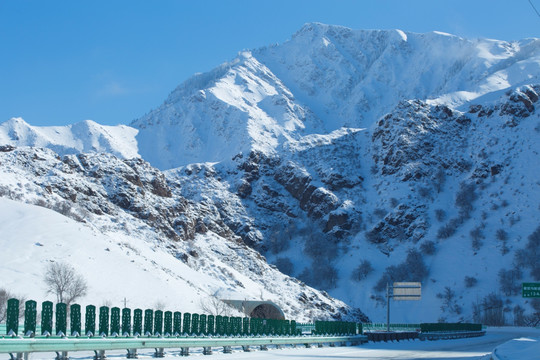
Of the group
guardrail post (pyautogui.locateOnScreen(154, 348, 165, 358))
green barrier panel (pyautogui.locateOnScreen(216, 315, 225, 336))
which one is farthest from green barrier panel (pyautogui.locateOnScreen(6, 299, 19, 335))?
green barrier panel (pyautogui.locateOnScreen(216, 315, 225, 336))

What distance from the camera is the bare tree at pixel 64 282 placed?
189 ft

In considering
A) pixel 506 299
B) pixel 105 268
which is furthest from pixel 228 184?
pixel 105 268

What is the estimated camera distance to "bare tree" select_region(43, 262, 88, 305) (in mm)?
57594

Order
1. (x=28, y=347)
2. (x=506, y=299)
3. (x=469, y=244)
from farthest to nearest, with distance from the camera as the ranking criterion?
(x=469, y=244), (x=506, y=299), (x=28, y=347)

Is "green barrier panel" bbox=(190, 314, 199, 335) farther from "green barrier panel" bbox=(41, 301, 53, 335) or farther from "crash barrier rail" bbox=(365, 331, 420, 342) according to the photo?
"crash barrier rail" bbox=(365, 331, 420, 342)

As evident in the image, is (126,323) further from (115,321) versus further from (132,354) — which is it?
(132,354)

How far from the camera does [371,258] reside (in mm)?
154875

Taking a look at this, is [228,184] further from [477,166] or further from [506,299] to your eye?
[506,299]

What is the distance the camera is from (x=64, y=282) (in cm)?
5900

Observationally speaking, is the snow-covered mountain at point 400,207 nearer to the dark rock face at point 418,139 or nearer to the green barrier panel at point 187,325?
the dark rock face at point 418,139

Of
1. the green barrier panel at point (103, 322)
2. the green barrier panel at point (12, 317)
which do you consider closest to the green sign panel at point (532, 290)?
the green barrier panel at point (103, 322)

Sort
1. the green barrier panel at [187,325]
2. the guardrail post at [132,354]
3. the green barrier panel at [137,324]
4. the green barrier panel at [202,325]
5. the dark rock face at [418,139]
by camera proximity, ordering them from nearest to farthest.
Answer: the guardrail post at [132,354] → the green barrier panel at [137,324] → the green barrier panel at [187,325] → the green barrier panel at [202,325] → the dark rock face at [418,139]

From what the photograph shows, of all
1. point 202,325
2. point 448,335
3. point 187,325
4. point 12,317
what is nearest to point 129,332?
point 187,325

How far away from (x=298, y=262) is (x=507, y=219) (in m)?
48.8
